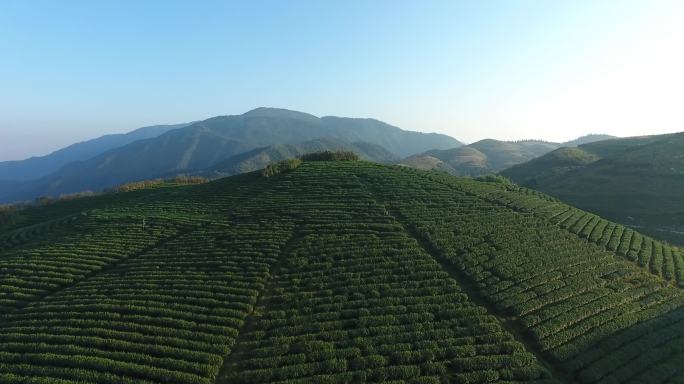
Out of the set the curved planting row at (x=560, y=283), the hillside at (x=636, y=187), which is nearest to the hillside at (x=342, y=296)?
the curved planting row at (x=560, y=283)

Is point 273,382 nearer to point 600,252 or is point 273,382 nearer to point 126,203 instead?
point 600,252

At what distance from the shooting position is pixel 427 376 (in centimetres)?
2612

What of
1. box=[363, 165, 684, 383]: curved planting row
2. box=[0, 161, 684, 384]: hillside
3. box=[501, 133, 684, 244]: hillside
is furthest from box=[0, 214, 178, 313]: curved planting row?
box=[501, 133, 684, 244]: hillside

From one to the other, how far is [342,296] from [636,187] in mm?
101924

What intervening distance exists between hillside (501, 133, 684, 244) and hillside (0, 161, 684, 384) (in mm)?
32683

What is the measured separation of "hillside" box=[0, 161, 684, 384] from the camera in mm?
27406

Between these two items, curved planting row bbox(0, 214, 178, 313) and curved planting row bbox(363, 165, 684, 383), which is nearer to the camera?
curved planting row bbox(363, 165, 684, 383)

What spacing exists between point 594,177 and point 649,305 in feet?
318

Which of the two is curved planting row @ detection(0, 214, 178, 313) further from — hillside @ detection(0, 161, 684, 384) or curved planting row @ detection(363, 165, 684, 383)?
curved planting row @ detection(363, 165, 684, 383)

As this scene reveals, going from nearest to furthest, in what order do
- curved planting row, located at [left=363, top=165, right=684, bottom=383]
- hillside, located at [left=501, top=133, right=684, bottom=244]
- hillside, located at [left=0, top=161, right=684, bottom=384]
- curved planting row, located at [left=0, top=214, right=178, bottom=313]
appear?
hillside, located at [left=0, top=161, right=684, bottom=384], curved planting row, located at [left=363, top=165, right=684, bottom=383], curved planting row, located at [left=0, top=214, right=178, bottom=313], hillside, located at [left=501, top=133, right=684, bottom=244]

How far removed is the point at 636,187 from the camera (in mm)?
102812

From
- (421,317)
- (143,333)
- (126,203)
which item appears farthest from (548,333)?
(126,203)

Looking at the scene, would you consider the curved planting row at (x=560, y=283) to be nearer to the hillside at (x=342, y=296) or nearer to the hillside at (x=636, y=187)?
the hillside at (x=342, y=296)

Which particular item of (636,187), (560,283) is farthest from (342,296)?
(636,187)
